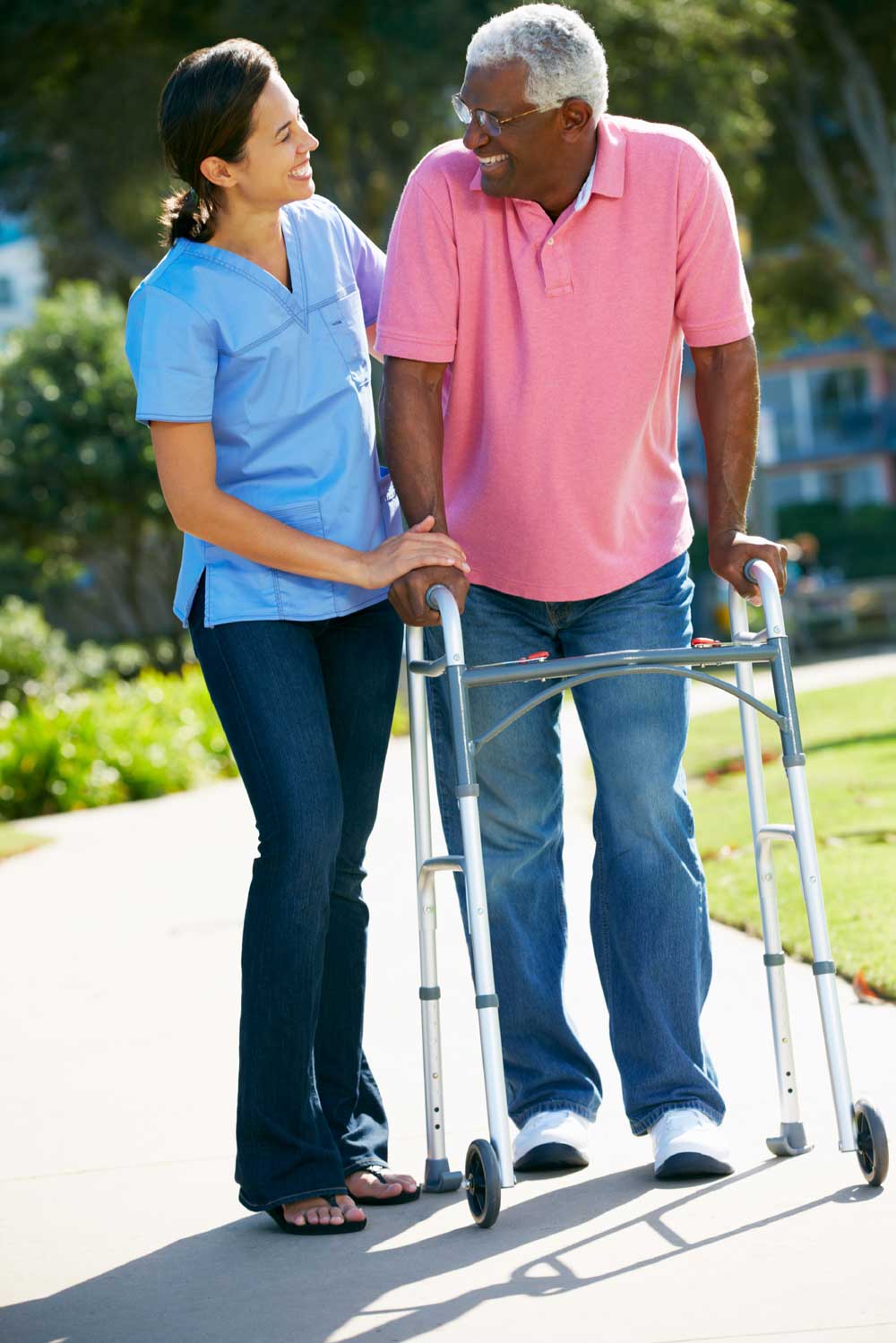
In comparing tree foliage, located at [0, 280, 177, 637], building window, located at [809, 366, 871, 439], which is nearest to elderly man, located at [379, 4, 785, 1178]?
tree foliage, located at [0, 280, 177, 637]

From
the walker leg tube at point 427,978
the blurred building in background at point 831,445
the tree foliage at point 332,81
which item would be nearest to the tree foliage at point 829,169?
the tree foliage at point 332,81

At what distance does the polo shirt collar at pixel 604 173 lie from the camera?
3.42 metres

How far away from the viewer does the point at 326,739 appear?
334 cm

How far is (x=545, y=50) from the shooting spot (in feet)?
11.0

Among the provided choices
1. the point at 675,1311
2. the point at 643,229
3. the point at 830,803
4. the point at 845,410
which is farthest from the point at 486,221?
the point at 845,410

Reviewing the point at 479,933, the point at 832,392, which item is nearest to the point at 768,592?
the point at 479,933

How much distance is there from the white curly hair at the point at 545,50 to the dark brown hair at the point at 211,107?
0.41 m

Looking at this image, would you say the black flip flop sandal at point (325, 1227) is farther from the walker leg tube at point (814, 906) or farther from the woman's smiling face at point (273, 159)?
the woman's smiling face at point (273, 159)

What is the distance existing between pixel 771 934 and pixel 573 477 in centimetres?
97

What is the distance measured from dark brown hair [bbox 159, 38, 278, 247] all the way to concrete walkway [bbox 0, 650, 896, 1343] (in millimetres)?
1913

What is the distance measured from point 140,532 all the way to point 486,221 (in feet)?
65.5

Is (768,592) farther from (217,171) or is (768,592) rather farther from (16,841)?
(16,841)

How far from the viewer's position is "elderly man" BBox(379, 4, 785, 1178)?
11.2ft

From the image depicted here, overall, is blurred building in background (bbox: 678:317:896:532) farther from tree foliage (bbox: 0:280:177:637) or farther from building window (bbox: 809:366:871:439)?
tree foliage (bbox: 0:280:177:637)
